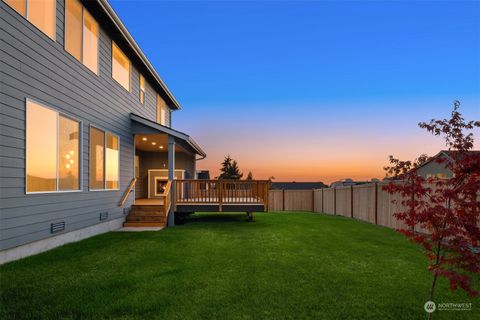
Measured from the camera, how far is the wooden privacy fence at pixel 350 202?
9.91 m

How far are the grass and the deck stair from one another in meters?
2.69

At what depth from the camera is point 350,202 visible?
44.9 ft

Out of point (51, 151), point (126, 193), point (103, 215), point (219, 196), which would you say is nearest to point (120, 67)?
point (126, 193)

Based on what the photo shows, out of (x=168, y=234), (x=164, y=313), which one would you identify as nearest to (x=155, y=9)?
(x=168, y=234)

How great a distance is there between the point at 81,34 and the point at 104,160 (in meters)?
3.58

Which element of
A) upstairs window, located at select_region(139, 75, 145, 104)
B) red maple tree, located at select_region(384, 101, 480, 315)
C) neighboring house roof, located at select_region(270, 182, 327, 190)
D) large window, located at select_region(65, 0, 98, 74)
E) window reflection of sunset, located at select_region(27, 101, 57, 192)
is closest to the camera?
red maple tree, located at select_region(384, 101, 480, 315)

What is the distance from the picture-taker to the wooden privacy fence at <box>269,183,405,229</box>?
9914 mm

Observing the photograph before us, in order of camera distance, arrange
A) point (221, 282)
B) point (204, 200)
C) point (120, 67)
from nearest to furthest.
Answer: point (221, 282), point (120, 67), point (204, 200)

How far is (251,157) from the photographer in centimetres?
3375

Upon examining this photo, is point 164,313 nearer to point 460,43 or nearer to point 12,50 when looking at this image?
point 12,50

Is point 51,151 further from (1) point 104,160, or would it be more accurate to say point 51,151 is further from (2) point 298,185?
(2) point 298,185

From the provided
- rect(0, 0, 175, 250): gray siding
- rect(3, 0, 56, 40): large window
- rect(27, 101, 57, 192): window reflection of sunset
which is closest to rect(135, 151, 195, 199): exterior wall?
rect(0, 0, 175, 250): gray siding

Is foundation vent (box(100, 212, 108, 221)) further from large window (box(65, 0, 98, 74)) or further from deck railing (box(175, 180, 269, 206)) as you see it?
large window (box(65, 0, 98, 74))

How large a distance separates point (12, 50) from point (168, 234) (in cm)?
557
